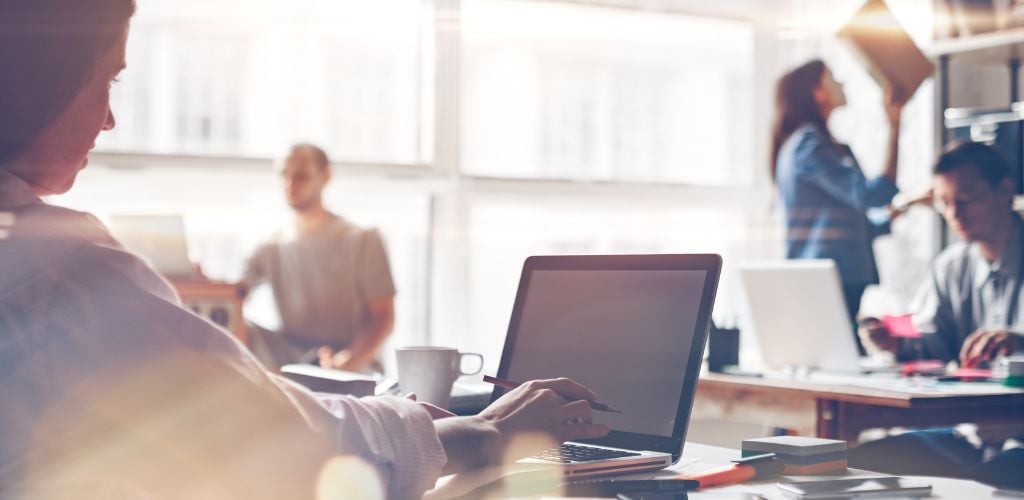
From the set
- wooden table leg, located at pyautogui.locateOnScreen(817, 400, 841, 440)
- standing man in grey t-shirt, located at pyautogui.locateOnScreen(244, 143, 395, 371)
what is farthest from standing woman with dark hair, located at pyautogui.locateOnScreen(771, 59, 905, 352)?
standing man in grey t-shirt, located at pyautogui.locateOnScreen(244, 143, 395, 371)

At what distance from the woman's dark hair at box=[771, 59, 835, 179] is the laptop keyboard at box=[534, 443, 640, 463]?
2556 millimetres

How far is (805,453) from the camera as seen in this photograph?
1323 millimetres

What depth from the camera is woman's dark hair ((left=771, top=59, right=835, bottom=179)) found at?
3.74 metres

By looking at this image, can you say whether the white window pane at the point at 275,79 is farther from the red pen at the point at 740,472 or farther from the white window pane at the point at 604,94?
the red pen at the point at 740,472

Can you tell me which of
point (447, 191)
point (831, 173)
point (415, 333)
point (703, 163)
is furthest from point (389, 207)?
point (831, 173)

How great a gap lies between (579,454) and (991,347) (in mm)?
1684

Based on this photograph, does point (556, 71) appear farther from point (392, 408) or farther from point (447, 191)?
point (392, 408)

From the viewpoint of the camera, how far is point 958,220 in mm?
3086

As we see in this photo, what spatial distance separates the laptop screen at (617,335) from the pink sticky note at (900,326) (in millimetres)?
1588

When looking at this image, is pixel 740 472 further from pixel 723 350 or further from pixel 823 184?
pixel 823 184

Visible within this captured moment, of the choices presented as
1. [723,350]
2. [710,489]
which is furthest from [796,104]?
[710,489]

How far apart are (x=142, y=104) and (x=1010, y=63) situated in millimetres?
3145

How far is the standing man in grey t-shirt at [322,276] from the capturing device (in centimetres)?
416

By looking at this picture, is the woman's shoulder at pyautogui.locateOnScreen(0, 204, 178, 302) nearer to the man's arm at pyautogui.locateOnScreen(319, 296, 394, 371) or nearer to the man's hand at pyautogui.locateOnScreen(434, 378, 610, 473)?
the man's hand at pyautogui.locateOnScreen(434, 378, 610, 473)
